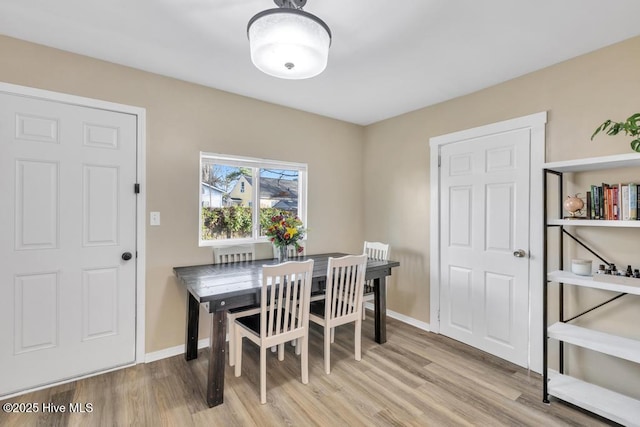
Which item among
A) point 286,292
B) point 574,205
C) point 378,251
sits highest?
point 574,205

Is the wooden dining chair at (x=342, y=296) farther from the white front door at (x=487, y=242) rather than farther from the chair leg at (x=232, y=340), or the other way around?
the white front door at (x=487, y=242)

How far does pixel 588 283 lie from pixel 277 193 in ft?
9.00

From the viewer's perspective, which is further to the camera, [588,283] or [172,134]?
[172,134]

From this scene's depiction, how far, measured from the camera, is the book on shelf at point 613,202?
1.82m

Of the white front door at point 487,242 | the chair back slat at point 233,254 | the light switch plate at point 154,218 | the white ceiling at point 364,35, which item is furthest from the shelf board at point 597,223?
the light switch plate at point 154,218

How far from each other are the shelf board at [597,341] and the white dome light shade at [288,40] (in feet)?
7.70

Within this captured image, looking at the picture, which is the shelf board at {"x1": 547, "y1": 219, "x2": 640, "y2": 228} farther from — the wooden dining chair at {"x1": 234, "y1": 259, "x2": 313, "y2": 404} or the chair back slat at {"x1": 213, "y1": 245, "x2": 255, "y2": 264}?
the chair back slat at {"x1": 213, "y1": 245, "x2": 255, "y2": 264}

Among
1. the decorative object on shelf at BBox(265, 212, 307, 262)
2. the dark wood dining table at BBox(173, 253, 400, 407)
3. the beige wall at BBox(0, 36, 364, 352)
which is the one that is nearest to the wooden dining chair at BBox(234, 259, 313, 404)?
the dark wood dining table at BBox(173, 253, 400, 407)

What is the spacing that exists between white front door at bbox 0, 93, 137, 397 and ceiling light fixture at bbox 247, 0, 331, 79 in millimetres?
1552

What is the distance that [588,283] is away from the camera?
1908 mm

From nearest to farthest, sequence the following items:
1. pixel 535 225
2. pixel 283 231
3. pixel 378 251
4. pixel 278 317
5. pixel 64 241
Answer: pixel 278 317 → pixel 64 241 → pixel 535 225 → pixel 283 231 → pixel 378 251

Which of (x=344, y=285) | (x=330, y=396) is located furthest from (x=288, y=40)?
(x=330, y=396)

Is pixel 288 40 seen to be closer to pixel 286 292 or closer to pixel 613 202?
pixel 286 292

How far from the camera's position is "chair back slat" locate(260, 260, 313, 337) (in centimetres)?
201
